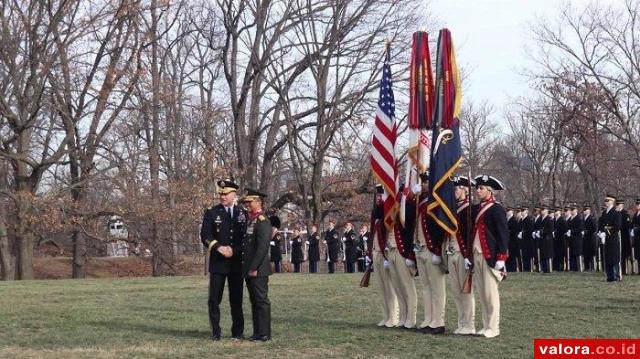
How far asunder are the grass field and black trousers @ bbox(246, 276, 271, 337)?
22cm

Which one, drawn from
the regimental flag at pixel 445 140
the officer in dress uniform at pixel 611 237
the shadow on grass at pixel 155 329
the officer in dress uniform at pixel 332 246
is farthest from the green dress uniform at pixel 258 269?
the officer in dress uniform at pixel 332 246

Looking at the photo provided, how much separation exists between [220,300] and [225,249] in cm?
66

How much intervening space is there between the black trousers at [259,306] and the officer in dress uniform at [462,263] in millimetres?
2361

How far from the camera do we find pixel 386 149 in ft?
42.1

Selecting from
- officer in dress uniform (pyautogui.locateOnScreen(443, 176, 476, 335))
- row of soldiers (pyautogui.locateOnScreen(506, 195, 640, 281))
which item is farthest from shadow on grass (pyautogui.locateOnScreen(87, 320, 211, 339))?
row of soldiers (pyautogui.locateOnScreen(506, 195, 640, 281))

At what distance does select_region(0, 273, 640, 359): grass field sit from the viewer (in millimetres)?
9766

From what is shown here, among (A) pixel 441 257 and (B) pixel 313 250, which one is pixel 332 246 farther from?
(A) pixel 441 257

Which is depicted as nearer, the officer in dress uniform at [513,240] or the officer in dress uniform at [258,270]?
the officer in dress uniform at [258,270]

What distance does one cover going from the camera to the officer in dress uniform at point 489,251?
34.3 feet

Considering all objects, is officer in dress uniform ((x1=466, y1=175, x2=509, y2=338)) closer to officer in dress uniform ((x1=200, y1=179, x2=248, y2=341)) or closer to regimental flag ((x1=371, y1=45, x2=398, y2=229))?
regimental flag ((x1=371, y1=45, x2=398, y2=229))

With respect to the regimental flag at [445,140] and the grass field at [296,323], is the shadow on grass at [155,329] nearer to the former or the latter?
the grass field at [296,323]

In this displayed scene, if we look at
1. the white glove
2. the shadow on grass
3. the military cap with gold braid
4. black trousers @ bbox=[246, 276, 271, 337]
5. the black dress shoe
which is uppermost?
the military cap with gold braid

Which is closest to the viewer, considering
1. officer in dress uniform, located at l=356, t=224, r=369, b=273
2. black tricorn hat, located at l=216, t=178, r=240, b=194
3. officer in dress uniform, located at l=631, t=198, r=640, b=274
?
black tricorn hat, located at l=216, t=178, r=240, b=194

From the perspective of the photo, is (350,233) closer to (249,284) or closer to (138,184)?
(138,184)
